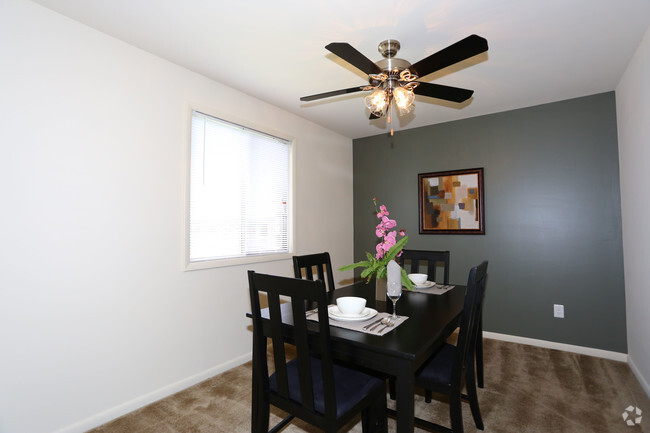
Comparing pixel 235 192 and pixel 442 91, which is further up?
pixel 442 91

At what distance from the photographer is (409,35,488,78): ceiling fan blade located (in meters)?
1.48

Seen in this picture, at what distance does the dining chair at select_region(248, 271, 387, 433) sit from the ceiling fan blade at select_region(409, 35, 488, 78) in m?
1.27

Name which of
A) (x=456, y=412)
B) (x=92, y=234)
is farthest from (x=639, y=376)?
(x=92, y=234)

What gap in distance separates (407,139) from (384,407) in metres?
3.32

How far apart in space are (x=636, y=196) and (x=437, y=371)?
2228mm

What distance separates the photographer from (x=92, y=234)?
6.79 ft

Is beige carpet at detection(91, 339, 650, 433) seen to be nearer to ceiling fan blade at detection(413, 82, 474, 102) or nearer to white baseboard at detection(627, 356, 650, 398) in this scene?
white baseboard at detection(627, 356, 650, 398)

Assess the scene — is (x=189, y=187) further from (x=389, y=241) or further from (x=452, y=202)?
(x=452, y=202)

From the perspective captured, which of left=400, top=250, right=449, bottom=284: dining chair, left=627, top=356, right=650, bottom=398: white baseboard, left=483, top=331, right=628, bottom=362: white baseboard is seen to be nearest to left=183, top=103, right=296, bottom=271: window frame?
left=400, top=250, right=449, bottom=284: dining chair

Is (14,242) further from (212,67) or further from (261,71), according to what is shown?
(261,71)

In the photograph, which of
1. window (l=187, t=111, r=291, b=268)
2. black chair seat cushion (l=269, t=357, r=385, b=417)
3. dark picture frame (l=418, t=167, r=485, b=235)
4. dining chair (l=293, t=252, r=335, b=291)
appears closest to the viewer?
black chair seat cushion (l=269, t=357, r=385, b=417)

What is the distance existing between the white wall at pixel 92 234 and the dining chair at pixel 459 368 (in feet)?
5.99

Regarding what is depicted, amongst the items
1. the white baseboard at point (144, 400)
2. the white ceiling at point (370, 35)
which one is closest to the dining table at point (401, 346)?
the white baseboard at point (144, 400)

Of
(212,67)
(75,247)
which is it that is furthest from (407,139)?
(75,247)
